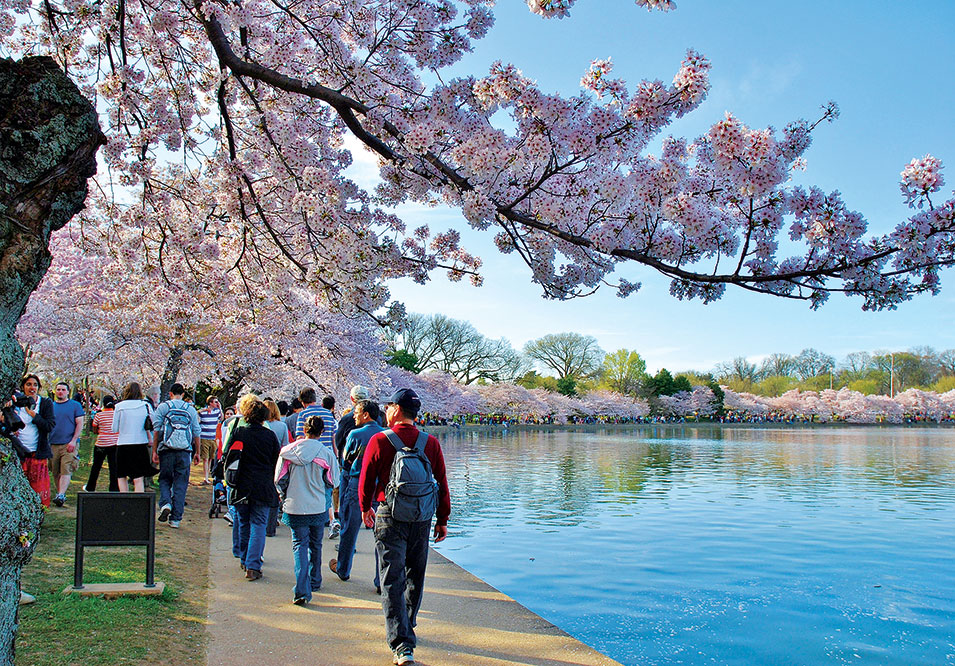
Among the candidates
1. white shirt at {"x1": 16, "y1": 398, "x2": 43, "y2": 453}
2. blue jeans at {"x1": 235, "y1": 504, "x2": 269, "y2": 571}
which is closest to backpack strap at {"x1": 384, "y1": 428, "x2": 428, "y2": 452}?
blue jeans at {"x1": 235, "y1": 504, "x2": 269, "y2": 571}

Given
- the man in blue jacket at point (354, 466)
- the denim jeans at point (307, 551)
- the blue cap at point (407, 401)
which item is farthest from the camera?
the man in blue jacket at point (354, 466)

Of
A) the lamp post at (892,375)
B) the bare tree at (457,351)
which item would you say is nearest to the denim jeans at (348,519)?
the bare tree at (457,351)

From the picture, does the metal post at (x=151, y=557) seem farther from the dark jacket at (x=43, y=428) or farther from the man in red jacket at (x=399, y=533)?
the dark jacket at (x=43, y=428)

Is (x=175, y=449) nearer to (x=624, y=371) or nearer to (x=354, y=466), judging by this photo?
(x=354, y=466)

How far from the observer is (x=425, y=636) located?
522cm

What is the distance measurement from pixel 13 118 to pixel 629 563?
8619 mm

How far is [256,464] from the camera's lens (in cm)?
691

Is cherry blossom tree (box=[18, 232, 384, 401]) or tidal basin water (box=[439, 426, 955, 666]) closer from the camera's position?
tidal basin water (box=[439, 426, 955, 666])

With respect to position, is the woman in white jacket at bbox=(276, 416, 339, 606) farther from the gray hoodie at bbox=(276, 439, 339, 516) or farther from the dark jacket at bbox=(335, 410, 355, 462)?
the dark jacket at bbox=(335, 410, 355, 462)

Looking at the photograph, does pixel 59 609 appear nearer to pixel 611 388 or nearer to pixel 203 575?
pixel 203 575

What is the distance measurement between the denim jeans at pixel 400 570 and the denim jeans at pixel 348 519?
1.79m

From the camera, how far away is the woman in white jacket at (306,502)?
6.01 meters

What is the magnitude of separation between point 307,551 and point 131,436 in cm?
441

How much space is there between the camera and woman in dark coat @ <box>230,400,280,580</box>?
680 centimetres
